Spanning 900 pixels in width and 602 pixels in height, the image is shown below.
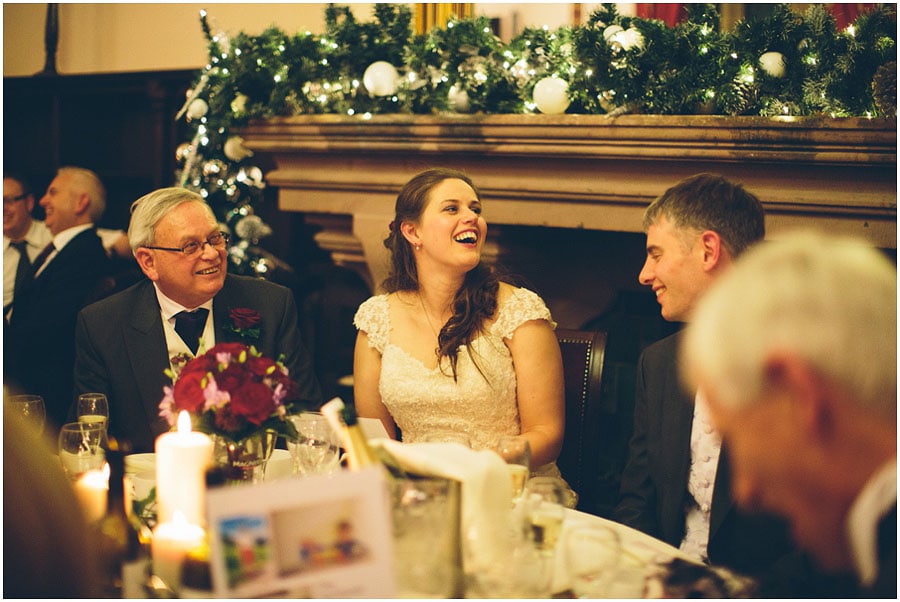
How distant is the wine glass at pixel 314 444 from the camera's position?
1.88m

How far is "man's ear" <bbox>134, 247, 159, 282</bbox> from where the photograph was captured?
9.07ft

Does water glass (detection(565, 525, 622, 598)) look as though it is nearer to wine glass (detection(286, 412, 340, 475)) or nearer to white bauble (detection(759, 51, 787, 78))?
wine glass (detection(286, 412, 340, 475))

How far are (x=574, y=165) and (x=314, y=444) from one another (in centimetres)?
194

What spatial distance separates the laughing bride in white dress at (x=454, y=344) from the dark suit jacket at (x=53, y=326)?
4.78 ft

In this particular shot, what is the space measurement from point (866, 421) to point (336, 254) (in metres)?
3.48

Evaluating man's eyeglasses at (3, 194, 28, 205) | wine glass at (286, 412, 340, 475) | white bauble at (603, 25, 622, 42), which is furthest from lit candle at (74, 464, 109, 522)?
man's eyeglasses at (3, 194, 28, 205)

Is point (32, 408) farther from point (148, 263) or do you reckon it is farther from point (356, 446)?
point (356, 446)

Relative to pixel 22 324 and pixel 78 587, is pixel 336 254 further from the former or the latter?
pixel 78 587

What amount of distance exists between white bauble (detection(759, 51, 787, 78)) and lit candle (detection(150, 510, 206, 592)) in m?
2.43

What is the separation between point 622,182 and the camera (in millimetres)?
3395

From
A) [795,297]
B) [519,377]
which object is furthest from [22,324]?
[795,297]

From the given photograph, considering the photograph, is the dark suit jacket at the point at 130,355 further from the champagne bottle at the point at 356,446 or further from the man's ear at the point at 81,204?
the man's ear at the point at 81,204

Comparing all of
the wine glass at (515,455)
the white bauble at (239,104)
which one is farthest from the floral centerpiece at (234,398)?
the white bauble at (239,104)

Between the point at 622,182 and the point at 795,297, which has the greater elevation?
the point at 622,182
